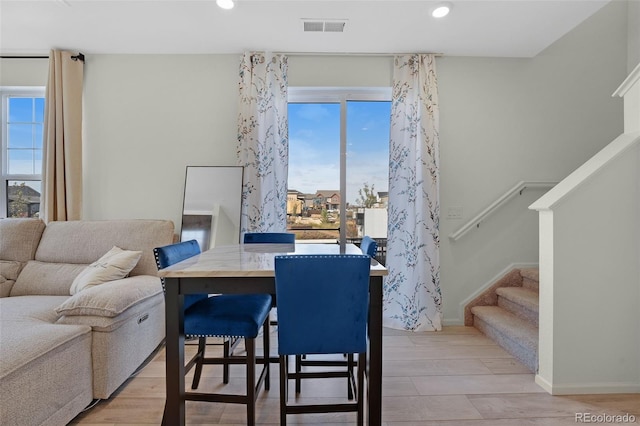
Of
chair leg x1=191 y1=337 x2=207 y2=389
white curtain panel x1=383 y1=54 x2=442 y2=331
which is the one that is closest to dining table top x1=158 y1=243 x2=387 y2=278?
chair leg x1=191 y1=337 x2=207 y2=389

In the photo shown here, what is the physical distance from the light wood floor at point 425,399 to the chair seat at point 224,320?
1.77ft

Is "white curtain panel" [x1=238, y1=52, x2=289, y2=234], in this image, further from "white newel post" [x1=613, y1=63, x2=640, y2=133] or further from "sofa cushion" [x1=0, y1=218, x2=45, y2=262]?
"white newel post" [x1=613, y1=63, x2=640, y2=133]

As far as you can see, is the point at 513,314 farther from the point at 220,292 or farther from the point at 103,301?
the point at 103,301

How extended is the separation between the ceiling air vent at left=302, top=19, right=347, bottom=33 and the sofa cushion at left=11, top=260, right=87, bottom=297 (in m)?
2.70

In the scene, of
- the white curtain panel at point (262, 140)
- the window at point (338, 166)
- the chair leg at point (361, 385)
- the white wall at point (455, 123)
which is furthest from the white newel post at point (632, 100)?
the white curtain panel at point (262, 140)

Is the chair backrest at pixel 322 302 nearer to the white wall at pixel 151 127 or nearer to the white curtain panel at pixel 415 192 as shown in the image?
the white curtain panel at pixel 415 192

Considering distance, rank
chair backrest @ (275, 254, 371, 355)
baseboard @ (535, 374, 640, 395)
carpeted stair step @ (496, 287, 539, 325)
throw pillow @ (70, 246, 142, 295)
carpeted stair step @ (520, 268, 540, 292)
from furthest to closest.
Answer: carpeted stair step @ (520, 268, 540, 292), carpeted stair step @ (496, 287, 539, 325), throw pillow @ (70, 246, 142, 295), baseboard @ (535, 374, 640, 395), chair backrest @ (275, 254, 371, 355)

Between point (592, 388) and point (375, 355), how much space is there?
1591mm

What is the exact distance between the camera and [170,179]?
3234mm

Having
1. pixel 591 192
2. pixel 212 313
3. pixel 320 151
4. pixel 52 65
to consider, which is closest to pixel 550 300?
pixel 591 192

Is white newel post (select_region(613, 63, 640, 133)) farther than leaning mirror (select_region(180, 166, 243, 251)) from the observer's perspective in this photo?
No

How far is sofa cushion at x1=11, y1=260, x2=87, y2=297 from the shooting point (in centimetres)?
249

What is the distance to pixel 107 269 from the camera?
2.38 meters

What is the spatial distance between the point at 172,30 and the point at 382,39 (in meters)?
1.84
